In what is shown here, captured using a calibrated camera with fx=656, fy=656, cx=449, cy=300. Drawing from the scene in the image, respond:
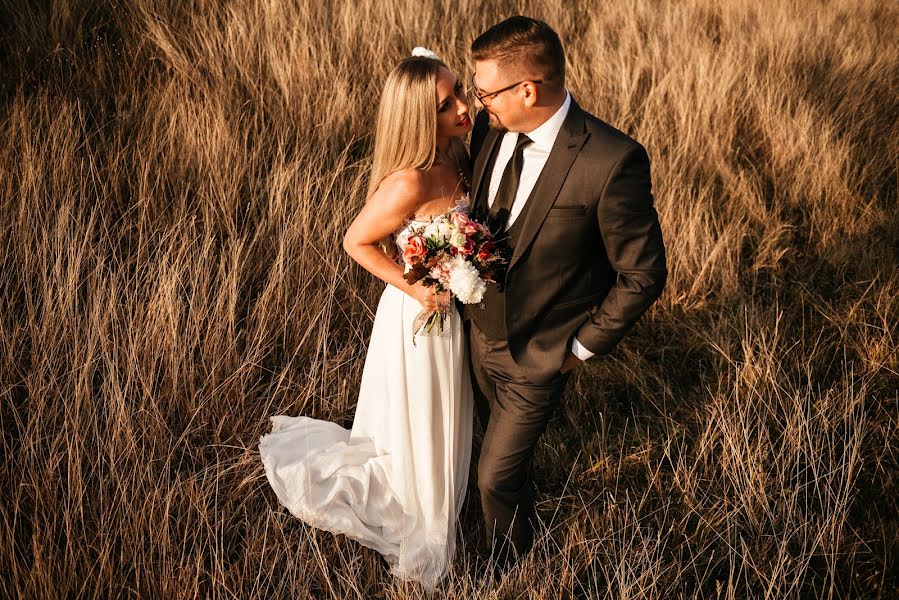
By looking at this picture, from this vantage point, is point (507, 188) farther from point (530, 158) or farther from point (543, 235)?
point (543, 235)

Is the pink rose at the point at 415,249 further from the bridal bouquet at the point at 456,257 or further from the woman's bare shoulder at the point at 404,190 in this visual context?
the woman's bare shoulder at the point at 404,190

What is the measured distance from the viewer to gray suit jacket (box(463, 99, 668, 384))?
228cm

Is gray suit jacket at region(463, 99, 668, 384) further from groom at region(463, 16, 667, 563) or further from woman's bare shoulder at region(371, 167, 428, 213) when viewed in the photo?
woman's bare shoulder at region(371, 167, 428, 213)

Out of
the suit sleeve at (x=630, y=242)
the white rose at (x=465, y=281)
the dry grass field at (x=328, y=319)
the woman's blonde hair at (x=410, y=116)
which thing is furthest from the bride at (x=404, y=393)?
the suit sleeve at (x=630, y=242)

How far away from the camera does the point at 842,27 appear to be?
7250 millimetres

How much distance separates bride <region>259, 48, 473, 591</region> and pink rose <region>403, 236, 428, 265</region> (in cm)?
26

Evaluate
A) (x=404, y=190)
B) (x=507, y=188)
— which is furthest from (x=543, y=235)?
(x=404, y=190)

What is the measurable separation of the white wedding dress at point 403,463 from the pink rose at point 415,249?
12.8 inches

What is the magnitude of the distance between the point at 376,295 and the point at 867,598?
2772 mm

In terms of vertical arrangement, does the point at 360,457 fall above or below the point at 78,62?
below

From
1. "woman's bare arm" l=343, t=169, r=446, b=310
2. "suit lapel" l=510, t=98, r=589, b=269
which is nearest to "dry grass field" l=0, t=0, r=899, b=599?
"woman's bare arm" l=343, t=169, r=446, b=310

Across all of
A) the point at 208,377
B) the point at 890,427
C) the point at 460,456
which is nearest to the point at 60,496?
the point at 208,377

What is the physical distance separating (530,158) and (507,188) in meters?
0.14

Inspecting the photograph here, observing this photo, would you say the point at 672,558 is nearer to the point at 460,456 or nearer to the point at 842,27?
the point at 460,456
